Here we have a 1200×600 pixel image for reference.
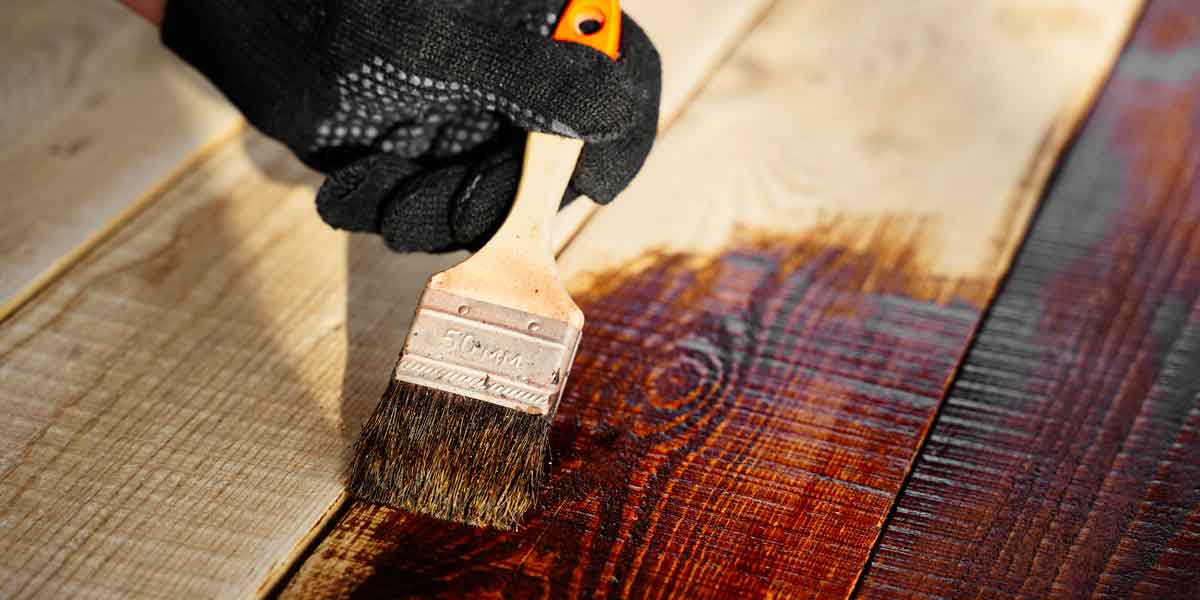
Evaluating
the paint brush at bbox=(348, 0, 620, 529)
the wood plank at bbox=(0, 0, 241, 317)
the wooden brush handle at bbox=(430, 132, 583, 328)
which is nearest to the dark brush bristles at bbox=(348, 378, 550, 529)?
the paint brush at bbox=(348, 0, 620, 529)

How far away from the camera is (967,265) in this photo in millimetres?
1449

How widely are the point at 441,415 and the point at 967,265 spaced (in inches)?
27.7

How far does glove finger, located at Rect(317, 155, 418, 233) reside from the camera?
53.0 inches

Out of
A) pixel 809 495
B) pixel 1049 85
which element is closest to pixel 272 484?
pixel 809 495

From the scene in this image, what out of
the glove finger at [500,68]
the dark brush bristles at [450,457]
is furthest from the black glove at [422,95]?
the dark brush bristles at [450,457]

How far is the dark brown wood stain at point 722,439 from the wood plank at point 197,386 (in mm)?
104

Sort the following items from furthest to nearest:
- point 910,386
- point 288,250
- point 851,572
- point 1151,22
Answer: point 1151,22 < point 288,250 < point 910,386 < point 851,572

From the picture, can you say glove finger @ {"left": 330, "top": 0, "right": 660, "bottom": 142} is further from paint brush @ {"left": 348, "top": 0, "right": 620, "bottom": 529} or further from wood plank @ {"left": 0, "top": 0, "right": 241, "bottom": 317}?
wood plank @ {"left": 0, "top": 0, "right": 241, "bottom": 317}

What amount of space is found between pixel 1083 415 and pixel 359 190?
85 centimetres

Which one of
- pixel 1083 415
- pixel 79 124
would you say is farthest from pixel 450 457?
pixel 79 124

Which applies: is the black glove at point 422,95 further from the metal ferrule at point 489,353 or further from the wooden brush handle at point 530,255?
the metal ferrule at point 489,353

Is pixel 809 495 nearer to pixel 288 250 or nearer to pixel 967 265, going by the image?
pixel 967 265

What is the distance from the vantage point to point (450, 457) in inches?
45.3

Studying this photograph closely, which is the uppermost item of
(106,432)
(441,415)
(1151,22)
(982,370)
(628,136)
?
(1151,22)
